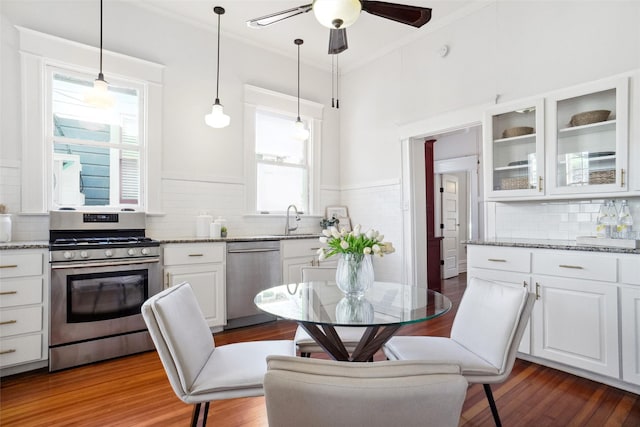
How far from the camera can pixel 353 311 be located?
5.27ft

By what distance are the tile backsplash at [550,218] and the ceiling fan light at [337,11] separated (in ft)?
7.74

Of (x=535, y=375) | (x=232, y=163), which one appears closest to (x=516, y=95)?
(x=535, y=375)

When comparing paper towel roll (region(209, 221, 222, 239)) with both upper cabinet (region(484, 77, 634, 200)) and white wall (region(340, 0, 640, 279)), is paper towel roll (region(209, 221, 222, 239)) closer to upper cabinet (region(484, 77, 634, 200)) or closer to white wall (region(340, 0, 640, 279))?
white wall (region(340, 0, 640, 279))

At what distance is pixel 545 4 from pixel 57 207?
472 cm

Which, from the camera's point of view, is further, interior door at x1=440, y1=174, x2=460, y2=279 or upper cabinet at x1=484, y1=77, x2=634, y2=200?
interior door at x1=440, y1=174, x2=460, y2=279

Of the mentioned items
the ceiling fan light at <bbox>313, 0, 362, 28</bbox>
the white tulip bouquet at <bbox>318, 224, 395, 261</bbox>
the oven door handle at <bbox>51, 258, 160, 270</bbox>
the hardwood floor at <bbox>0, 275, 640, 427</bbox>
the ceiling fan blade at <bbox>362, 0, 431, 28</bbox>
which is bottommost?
the hardwood floor at <bbox>0, 275, 640, 427</bbox>

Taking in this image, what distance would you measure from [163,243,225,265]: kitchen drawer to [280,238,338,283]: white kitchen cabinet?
2.42ft

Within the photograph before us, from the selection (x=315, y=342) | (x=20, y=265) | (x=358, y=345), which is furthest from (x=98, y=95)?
(x=358, y=345)

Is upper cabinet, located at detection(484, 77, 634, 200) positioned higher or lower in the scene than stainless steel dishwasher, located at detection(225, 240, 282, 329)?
higher

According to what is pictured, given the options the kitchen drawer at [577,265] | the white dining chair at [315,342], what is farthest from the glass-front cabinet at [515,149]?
the white dining chair at [315,342]

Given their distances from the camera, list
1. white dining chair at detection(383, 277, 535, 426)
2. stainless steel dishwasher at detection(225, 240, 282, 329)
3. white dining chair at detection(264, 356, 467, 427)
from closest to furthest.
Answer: white dining chair at detection(264, 356, 467, 427) < white dining chair at detection(383, 277, 535, 426) < stainless steel dishwasher at detection(225, 240, 282, 329)

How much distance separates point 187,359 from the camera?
145 cm

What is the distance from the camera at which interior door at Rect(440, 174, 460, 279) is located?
6.50m

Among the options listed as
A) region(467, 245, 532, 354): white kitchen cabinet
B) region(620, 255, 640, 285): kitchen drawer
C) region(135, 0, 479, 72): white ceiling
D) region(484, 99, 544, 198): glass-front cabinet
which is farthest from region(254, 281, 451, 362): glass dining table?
region(135, 0, 479, 72): white ceiling
